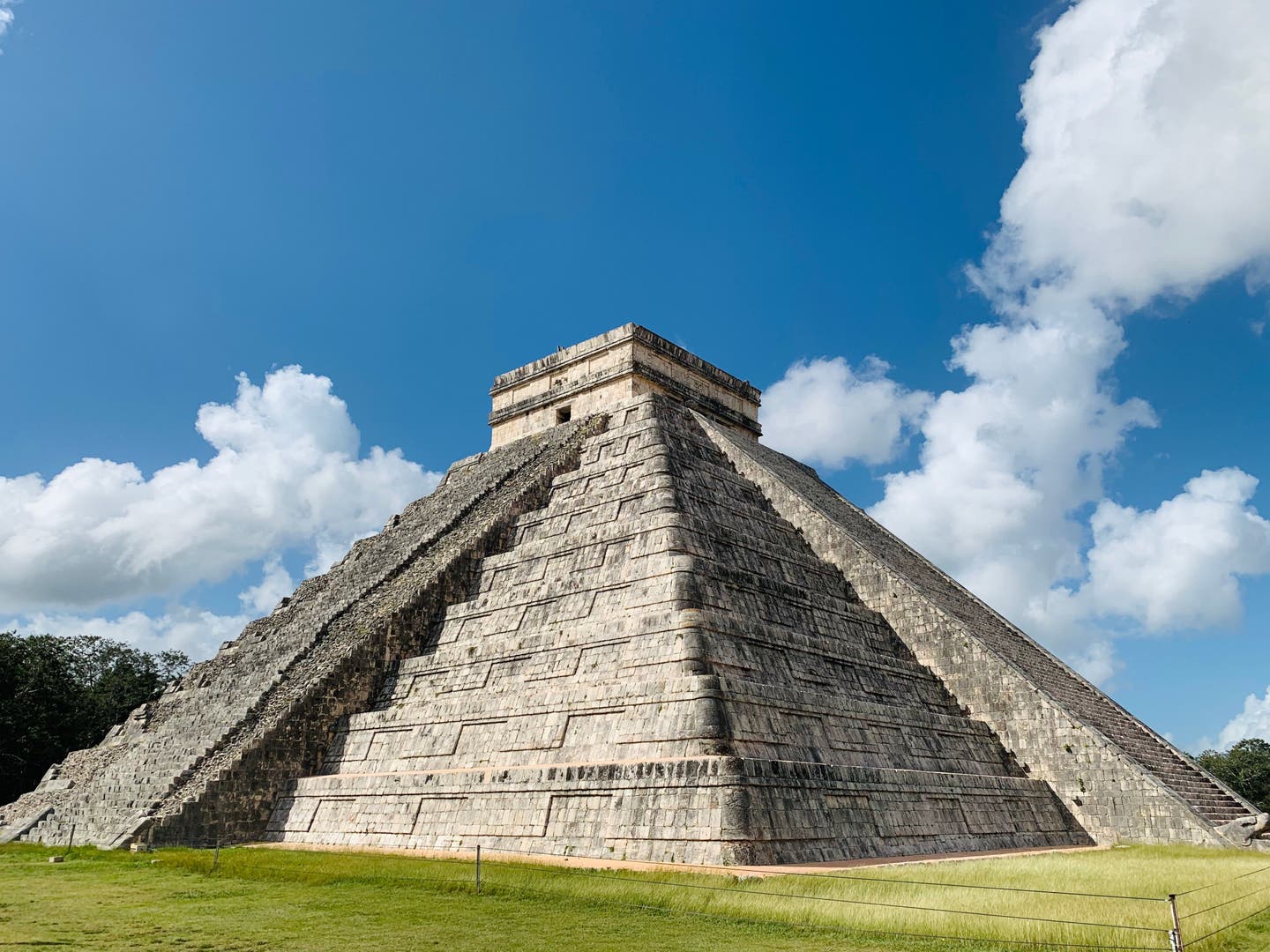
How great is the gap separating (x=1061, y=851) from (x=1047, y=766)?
2625 mm

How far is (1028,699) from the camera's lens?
1662cm

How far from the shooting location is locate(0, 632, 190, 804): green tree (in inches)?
1086

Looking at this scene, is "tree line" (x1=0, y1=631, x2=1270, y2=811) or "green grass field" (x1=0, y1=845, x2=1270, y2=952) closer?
"green grass field" (x1=0, y1=845, x2=1270, y2=952)

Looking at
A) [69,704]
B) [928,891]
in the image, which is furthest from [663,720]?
[69,704]

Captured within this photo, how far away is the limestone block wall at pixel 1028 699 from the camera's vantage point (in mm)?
15227

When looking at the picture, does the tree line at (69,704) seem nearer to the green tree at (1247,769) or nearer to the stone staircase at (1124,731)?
the green tree at (1247,769)

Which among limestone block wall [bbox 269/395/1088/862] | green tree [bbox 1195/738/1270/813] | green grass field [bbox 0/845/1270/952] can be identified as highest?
green tree [bbox 1195/738/1270/813]

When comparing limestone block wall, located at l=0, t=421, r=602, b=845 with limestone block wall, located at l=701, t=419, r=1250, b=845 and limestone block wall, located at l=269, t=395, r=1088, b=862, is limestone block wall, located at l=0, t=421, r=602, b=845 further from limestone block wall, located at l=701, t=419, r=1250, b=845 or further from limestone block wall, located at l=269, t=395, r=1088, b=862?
limestone block wall, located at l=701, t=419, r=1250, b=845

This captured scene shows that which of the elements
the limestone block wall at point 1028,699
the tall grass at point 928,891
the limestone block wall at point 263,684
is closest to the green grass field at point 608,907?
the tall grass at point 928,891

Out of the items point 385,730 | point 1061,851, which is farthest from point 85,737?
point 1061,851

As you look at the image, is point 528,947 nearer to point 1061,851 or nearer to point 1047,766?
point 1061,851

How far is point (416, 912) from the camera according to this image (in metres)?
8.39

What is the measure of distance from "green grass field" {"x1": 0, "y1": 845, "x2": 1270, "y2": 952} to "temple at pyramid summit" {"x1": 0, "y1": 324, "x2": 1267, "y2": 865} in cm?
151

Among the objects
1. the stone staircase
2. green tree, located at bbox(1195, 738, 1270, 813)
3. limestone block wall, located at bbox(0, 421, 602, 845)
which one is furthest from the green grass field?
green tree, located at bbox(1195, 738, 1270, 813)
